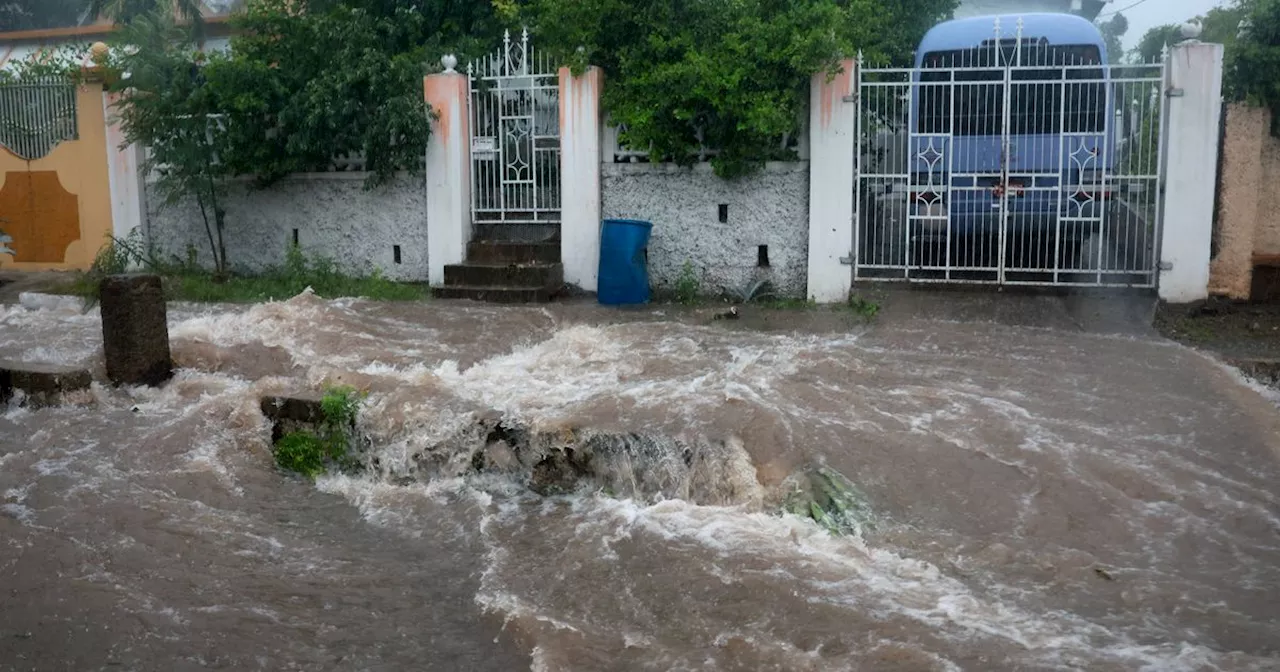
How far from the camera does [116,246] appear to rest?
13.2 meters

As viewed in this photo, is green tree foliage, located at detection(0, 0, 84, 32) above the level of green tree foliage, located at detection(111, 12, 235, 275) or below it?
above

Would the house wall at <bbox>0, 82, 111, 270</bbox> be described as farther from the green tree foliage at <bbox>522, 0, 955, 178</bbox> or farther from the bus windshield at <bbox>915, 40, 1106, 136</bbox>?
the bus windshield at <bbox>915, 40, 1106, 136</bbox>

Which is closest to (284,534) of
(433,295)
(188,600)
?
(188,600)

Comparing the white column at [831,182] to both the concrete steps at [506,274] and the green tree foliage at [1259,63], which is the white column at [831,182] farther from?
the green tree foliage at [1259,63]

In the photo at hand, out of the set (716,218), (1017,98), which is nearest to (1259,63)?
(1017,98)

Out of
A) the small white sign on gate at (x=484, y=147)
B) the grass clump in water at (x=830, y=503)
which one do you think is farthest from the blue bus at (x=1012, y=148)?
the grass clump in water at (x=830, y=503)

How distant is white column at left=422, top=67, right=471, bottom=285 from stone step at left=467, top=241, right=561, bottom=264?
14cm

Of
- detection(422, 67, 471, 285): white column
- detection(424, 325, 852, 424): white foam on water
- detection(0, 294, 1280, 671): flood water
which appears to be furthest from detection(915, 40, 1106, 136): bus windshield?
detection(422, 67, 471, 285): white column

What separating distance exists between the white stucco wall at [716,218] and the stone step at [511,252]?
743 millimetres

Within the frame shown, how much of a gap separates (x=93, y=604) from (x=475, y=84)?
26.1 ft

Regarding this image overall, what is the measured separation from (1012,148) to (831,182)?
167 centimetres

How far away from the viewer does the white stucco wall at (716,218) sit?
426 inches

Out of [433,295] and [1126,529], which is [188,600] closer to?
[1126,529]

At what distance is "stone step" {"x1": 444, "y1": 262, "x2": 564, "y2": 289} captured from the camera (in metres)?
11.1
